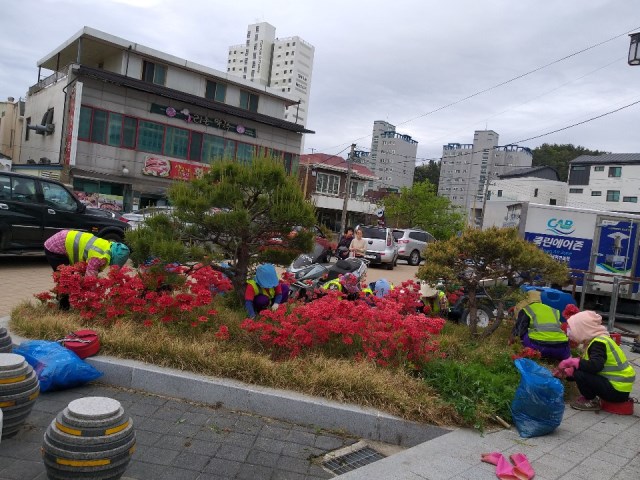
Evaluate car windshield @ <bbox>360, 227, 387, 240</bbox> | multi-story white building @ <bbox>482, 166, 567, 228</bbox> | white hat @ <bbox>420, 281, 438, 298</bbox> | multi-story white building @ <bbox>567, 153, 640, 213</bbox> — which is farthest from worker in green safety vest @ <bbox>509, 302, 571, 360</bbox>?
multi-story white building @ <bbox>567, 153, 640, 213</bbox>

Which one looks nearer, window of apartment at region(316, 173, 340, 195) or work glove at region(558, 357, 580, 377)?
work glove at region(558, 357, 580, 377)

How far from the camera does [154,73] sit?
26547 millimetres

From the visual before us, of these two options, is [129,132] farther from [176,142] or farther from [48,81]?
[48,81]

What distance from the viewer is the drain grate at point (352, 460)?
11.6ft

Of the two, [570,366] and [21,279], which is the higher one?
[570,366]

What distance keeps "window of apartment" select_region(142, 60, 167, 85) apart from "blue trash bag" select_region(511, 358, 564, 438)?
87.3 feet

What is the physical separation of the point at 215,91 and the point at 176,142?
14.0 ft

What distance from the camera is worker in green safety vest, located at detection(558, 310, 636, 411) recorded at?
4660 millimetres

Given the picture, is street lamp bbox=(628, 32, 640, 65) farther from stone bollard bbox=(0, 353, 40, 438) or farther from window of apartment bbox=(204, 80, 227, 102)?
window of apartment bbox=(204, 80, 227, 102)

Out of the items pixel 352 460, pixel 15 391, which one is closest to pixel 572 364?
pixel 352 460

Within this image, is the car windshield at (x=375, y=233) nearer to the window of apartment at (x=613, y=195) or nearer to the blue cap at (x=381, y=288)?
the blue cap at (x=381, y=288)

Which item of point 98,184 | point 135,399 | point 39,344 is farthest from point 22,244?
point 98,184

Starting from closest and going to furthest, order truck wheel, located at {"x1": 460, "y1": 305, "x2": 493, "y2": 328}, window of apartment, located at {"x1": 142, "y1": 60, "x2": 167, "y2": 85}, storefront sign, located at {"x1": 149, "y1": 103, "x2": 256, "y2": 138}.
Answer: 1. truck wheel, located at {"x1": 460, "y1": 305, "x2": 493, "y2": 328}
2. window of apartment, located at {"x1": 142, "y1": 60, "x2": 167, "y2": 85}
3. storefront sign, located at {"x1": 149, "y1": 103, "x2": 256, "y2": 138}

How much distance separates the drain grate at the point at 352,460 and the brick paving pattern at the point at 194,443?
96 millimetres
